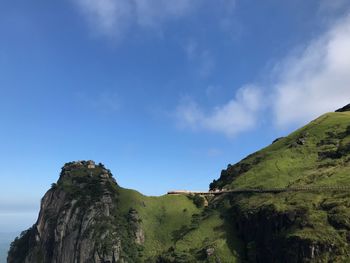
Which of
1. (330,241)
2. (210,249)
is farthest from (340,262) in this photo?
(210,249)

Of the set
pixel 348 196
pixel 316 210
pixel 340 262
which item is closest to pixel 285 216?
pixel 316 210

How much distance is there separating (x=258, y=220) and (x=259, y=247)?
13064 millimetres

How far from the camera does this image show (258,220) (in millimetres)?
199250

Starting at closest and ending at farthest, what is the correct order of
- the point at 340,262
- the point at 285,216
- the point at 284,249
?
the point at 340,262 → the point at 284,249 → the point at 285,216

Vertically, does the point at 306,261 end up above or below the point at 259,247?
below

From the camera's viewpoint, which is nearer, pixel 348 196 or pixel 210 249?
pixel 348 196

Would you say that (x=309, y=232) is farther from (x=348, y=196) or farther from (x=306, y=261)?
(x=348, y=196)

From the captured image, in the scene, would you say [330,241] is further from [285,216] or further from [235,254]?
[235,254]

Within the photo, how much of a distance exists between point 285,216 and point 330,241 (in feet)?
91.2

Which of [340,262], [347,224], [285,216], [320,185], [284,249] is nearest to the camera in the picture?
[340,262]

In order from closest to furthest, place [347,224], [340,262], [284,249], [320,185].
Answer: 1. [340,262]
2. [347,224]
3. [284,249]
4. [320,185]

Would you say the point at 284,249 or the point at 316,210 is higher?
the point at 316,210

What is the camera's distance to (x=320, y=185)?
196 m

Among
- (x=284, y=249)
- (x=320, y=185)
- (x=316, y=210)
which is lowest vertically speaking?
(x=284, y=249)
